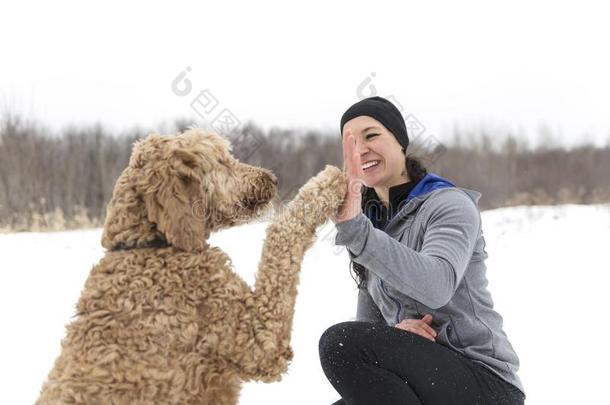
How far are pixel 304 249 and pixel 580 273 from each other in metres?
8.34

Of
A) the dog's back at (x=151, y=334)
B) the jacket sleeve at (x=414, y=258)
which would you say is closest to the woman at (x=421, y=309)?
the jacket sleeve at (x=414, y=258)

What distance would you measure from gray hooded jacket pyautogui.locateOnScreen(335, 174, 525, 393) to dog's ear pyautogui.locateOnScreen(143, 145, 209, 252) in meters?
0.58

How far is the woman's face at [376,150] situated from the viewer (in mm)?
3072

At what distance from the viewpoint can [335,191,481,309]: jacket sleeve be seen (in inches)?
96.4

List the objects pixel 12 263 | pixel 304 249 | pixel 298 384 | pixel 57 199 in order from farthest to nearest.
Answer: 1. pixel 57 199
2. pixel 12 263
3. pixel 298 384
4. pixel 304 249

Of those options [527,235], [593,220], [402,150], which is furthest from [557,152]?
[402,150]

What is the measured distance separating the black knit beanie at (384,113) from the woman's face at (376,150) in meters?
0.03

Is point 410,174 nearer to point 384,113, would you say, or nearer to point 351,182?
point 384,113

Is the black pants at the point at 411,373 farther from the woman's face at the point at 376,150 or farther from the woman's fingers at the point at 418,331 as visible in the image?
the woman's face at the point at 376,150

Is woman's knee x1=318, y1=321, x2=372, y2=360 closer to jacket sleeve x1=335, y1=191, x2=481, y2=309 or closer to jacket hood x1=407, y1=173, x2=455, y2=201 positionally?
jacket sleeve x1=335, y1=191, x2=481, y2=309

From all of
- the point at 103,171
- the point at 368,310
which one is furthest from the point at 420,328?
the point at 103,171

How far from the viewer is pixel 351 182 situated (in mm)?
2596

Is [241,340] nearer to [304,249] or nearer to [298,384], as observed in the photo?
[304,249]

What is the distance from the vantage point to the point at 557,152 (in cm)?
2316
